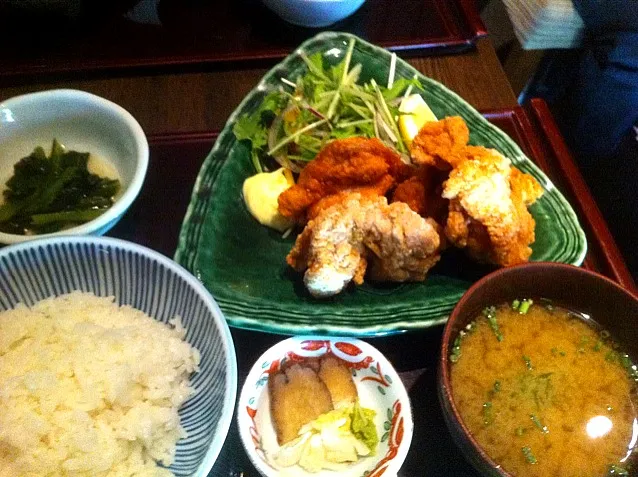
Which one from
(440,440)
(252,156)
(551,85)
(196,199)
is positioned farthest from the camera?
(551,85)

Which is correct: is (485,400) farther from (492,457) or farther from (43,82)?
(43,82)

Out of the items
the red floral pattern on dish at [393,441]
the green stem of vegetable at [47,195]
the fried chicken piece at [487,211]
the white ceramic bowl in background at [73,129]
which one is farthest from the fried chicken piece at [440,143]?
the green stem of vegetable at [47,195]

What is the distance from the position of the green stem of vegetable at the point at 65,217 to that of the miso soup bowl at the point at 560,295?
1085 millimetres

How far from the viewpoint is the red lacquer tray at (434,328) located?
1486 millimetres

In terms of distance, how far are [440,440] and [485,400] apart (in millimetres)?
166

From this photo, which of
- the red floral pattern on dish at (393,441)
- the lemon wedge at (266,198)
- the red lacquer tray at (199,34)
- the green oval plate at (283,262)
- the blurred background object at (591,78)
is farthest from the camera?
the blurred background object at (591,78)

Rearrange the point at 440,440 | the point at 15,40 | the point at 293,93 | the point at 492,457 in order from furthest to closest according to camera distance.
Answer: the point at 15,40
the point at 293,93
the point at 440,440
the point at 492,457

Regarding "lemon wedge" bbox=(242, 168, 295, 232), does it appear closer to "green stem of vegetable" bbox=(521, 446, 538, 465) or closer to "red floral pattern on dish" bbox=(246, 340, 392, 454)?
"red floral pattern on dish" bbox=(246, 340, 392, 454)

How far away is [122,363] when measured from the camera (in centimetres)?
138

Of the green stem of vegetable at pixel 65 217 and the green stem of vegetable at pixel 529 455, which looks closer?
the green stem of vegetable at pixel 529 455

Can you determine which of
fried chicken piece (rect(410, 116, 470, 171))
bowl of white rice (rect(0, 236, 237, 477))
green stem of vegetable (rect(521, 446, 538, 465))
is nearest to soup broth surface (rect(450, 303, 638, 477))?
green stem of vegetable (rect(521, 446, 538, 465))

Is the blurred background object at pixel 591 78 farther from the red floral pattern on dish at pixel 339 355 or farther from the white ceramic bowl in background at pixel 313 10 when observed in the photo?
the red floral pattern on dish at pixel 339 355

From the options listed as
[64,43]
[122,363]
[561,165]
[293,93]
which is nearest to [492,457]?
[122,363]

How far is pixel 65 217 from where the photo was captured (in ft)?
5.63
